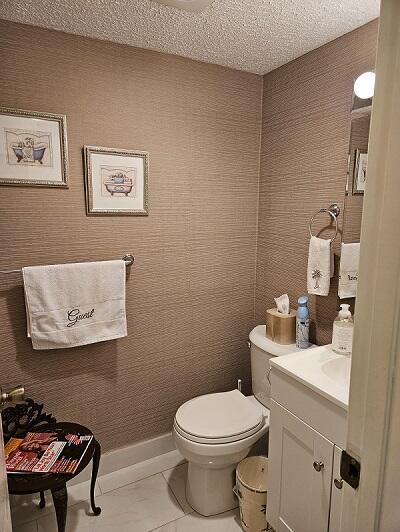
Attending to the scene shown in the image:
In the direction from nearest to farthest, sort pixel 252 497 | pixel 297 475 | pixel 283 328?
pixel 297 475 < pixel 252 497 < pixel 283 328

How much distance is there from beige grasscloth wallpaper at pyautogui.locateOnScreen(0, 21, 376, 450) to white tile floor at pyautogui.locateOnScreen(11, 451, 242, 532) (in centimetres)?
22

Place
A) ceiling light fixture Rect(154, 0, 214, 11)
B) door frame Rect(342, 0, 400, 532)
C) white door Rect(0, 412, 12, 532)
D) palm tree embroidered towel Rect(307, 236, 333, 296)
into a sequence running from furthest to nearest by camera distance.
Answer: palm tree embroidered towel Rect(307, 236, 333, 296) → ceiling light fixture Rect(154, 0, 214, 11) → white door Rect(0, 412, 12, 532) → door frame Rect(342, 0, 400, 532)

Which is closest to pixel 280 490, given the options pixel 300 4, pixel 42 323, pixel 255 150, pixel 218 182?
pixel 42 323

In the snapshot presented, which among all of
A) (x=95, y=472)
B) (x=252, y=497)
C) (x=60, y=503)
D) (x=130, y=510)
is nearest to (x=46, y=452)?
(x=60, y=503)

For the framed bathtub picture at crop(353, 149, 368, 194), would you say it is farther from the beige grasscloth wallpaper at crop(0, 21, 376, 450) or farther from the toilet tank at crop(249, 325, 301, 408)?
the toilet tank at crop(249, 325, 301, 408)

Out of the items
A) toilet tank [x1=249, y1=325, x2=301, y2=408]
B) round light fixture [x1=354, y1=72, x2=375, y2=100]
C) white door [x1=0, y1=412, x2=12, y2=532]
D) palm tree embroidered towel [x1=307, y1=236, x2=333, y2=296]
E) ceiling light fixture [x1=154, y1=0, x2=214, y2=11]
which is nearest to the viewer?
white door [x1=0, y1=412, x2=12, y2=532]

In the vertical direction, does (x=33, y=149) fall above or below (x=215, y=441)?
above

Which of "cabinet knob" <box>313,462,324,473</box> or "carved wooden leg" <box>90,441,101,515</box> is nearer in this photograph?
"cabinet knob" <box>313,462,324,473</box>

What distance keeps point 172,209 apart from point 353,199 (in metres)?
0.90

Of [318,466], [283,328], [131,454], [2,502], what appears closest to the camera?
[2,502]

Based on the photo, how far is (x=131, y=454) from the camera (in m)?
1.97

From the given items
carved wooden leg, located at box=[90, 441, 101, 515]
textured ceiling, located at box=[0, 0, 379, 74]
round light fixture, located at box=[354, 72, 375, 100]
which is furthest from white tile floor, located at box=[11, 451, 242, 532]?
textured ceiling, located at box=[0, 0, 379, 74]

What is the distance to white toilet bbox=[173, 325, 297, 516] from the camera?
5.14ft

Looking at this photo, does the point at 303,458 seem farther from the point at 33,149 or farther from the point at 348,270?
the point at 33,149
